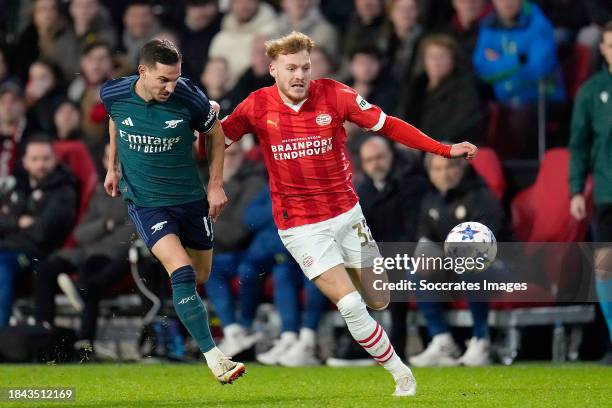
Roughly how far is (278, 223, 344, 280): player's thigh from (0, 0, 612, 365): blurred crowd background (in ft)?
9.61

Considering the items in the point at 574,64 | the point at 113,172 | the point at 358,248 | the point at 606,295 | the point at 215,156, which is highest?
the point at 574,64

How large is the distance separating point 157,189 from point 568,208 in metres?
4.47

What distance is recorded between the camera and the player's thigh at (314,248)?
8586 millimetres

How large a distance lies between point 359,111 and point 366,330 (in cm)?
139

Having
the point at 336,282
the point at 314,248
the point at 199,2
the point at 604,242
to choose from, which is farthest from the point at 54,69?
the point at 336,282

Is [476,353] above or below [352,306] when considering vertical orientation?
below

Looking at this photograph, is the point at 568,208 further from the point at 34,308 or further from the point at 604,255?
the point at 34,308

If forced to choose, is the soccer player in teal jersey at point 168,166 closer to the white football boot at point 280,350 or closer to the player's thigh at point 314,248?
the player's thigh at point 314,248

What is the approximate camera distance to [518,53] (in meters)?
12.6

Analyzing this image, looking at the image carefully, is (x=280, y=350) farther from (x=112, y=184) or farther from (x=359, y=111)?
(x=359, y=111)

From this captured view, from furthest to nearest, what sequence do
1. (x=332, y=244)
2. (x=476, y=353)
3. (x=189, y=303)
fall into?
(x=476, y=353) < (x=332, y=244) < (x=189, y=303)

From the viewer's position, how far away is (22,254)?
43.3 feet

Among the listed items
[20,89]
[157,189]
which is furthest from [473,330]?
[20,89]

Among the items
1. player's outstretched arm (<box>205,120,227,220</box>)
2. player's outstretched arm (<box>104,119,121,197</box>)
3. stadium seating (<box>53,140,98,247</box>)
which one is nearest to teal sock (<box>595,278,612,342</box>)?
player's outstretched arm (<box>205,120,227,220</box>)
